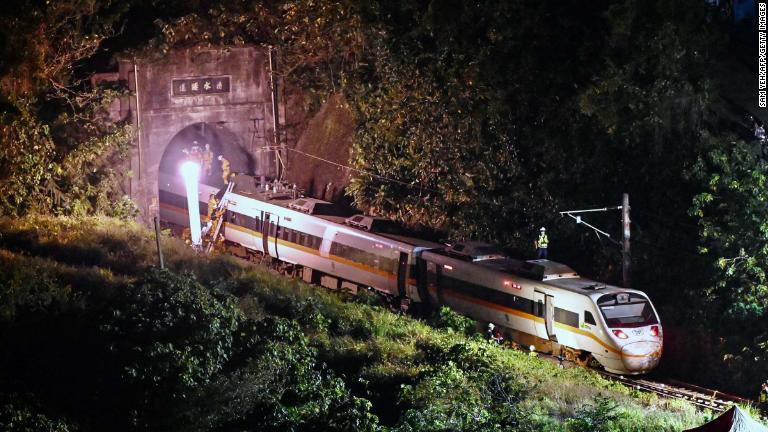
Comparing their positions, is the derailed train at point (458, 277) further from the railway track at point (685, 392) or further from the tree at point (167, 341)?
the tree at point (167, 341)

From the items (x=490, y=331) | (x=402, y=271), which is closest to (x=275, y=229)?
(x=402, y=271)

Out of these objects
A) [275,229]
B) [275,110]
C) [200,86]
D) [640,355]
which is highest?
[200,86]

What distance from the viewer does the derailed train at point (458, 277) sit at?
22.2m

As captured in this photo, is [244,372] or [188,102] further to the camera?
[188,102]

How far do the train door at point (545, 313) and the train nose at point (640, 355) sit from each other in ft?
6.32

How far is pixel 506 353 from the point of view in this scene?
22.2m

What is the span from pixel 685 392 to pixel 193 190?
1489 cm

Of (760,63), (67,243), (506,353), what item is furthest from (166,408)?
(760,63)

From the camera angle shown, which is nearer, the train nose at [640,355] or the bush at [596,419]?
the bush at [596,419]

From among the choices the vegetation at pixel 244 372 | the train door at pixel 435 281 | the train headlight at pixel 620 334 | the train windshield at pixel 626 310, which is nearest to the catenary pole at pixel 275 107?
the train door at pixel 435 281

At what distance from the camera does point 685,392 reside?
2127cm

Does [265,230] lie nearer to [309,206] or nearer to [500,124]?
[309,206]

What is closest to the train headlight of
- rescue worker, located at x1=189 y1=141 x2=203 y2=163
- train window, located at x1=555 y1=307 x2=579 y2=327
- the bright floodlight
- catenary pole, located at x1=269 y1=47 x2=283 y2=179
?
train window, located at x1=555 y1=307 x2=579 y2=327

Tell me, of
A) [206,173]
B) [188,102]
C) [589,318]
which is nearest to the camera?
[589,318]
